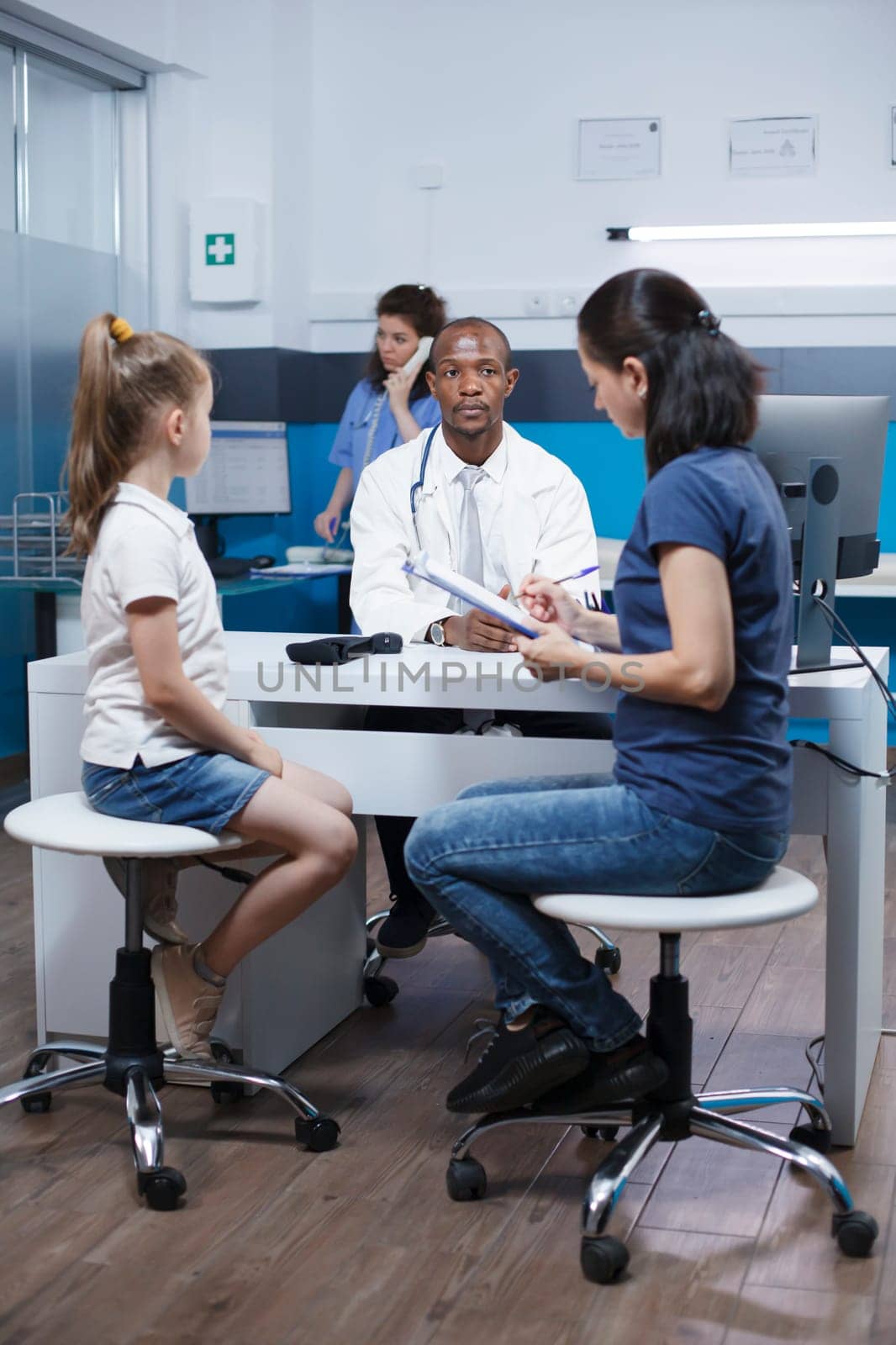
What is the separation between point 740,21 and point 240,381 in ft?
6.97

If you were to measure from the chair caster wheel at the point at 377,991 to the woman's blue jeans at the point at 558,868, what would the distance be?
88cm

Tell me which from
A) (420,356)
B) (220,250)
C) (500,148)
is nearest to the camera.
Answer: (420,356)

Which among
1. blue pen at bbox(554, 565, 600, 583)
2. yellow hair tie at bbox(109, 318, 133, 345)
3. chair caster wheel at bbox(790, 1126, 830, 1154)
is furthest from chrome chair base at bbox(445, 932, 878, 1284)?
yellow hair tie at bbox(109, 318, 133, 345)

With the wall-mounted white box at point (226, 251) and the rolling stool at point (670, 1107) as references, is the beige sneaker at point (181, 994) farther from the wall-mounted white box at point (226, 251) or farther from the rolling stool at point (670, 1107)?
the wall-mounted white box at point (226, 251)

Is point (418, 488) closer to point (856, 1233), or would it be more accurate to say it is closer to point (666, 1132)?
point (666, 1132)

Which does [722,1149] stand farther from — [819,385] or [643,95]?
[643,95]

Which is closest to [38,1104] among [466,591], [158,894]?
[158,894]

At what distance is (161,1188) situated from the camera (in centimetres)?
195

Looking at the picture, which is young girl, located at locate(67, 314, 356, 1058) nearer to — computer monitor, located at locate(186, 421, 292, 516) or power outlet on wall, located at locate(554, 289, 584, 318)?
computer monitor, located at locate(186, 421, 292, 516)

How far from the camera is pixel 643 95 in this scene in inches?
202

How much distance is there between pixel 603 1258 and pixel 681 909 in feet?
1.41

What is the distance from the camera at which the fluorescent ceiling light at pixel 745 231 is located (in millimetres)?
4965

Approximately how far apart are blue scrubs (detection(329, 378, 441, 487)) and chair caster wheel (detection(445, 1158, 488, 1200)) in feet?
9.70

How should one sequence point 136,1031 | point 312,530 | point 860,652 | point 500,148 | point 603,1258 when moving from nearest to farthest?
1. point 603,1258
2. point 136,1031
3. point 860,652
4. point 500,148
5. point 312,530
